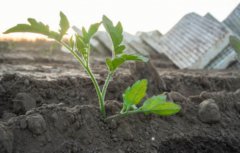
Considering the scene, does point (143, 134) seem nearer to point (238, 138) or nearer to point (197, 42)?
point (238, 138)

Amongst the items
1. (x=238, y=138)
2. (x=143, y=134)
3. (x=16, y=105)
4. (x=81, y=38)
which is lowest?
(x=238, y=138)

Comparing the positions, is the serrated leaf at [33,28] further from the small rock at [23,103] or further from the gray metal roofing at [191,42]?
the gray metal roofing at [191,42]

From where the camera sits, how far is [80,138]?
1.98 meters

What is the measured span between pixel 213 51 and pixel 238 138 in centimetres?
484

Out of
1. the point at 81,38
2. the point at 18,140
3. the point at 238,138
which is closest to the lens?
the point at 18,140

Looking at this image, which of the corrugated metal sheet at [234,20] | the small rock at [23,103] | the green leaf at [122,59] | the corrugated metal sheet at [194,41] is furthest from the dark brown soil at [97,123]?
the corrugated metal sheet at [234,20]

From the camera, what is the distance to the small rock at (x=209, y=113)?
2553 mm

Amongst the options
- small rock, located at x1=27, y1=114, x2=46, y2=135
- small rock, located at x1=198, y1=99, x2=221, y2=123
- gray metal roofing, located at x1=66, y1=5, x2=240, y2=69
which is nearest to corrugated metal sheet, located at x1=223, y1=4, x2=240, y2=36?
gray metal roofing, located at x1=66, y1=5, x2=240, y2=69

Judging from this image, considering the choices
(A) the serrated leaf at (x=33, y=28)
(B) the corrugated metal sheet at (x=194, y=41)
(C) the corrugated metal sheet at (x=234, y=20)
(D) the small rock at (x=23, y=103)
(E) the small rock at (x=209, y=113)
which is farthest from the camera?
(C) the corrugated metal sheet at (x=234, y=20)

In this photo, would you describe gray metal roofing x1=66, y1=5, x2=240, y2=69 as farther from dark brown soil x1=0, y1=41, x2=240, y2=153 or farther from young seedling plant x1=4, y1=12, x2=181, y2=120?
young seedling plant x1=4, y1=12, x2=181, y2=120

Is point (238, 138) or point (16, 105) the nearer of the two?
point (238, 138)

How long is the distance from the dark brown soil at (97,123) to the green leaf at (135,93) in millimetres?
152

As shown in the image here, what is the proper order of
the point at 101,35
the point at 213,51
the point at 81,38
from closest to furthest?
the point at 81,38
the point at 213,51
the point at 101,35

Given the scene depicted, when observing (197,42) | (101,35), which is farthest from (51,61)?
(197,42)
